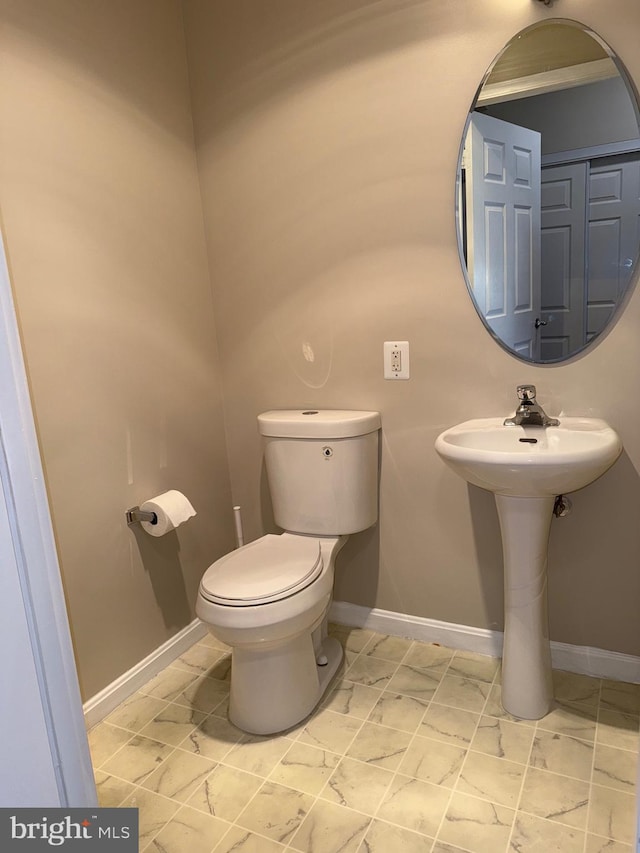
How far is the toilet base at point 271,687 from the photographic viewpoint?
1.72 meters

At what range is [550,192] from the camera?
5.59ft

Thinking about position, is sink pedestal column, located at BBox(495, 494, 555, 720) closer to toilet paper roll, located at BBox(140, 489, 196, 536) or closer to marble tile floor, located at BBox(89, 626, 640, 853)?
marble tile floor, located at BBox(89, 626, 640, 853)

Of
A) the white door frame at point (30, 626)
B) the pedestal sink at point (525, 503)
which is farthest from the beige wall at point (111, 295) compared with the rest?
the pedestal sink at point (525, 503)

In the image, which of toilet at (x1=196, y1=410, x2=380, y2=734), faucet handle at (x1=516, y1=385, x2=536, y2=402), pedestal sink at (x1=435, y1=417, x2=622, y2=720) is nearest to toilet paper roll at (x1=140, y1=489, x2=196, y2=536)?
toilet at (x1=196, y1=410, x2=380, y2=734)

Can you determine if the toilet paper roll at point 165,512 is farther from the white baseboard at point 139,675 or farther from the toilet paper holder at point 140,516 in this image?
the white baseboard at point 139,675

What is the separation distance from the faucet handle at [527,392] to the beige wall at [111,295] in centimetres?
117

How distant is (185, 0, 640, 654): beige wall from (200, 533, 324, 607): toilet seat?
39 centimetres

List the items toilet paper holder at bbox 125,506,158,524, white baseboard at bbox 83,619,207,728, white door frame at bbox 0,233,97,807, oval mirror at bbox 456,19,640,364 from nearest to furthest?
white door frame at bbox 0,233,97,807
oval mirror at bbox 456,19,640,364
white baseboard at bbox 83,619,207,728
toilet paper holder at bbox 125,506,158,524

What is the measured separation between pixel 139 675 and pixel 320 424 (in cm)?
105

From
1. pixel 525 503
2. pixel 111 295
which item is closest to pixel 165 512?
pixel 111 295

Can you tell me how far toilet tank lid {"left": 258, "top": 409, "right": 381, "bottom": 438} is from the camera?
6.36 feet

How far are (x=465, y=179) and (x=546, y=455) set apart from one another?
91 cm

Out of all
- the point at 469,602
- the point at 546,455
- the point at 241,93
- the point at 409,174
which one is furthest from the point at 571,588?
the point at 241,93

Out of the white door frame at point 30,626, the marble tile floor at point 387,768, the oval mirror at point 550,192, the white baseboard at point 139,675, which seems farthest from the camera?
the white baseboard at point 139,675
